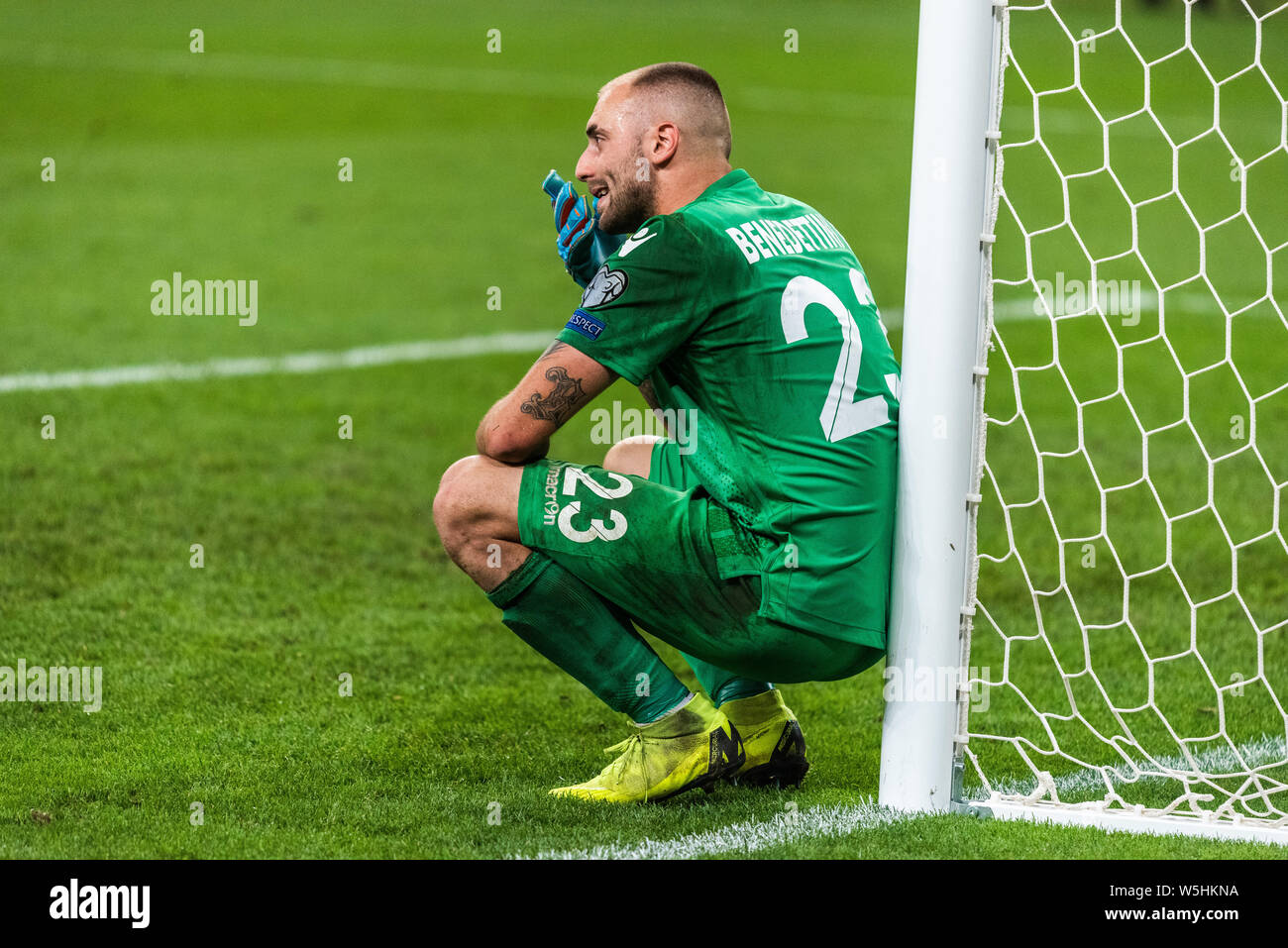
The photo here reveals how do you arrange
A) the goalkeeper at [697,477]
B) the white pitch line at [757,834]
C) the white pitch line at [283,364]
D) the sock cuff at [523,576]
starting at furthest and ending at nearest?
1. the white pitch line at [283,364]
2. the sock cuff at [523,576]
3. the goalkeeper at [697,477]
4. the white pitch line at [757,834]

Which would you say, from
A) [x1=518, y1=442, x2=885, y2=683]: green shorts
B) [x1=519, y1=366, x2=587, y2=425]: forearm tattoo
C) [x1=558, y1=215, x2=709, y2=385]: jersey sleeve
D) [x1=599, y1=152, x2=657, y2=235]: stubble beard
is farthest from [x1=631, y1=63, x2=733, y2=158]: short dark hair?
[x1=518, y1=442, x2=885, y2=683]: green shorts

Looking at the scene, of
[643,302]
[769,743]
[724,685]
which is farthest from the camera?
[724,685]

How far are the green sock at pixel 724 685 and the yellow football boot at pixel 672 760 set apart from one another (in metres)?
0.17

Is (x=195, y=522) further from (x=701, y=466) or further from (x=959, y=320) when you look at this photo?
(x=959, y=320)

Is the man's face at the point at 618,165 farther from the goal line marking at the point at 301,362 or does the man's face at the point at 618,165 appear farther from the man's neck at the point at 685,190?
the goal line marking at the point at 301,362

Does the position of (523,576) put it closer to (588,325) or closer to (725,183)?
(588,325)

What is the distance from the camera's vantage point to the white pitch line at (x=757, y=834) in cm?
326

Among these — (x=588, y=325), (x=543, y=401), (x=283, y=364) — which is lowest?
(x=543, y=401)

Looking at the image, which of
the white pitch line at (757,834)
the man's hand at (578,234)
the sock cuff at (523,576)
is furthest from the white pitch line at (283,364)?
the white pitch line at (757,834)

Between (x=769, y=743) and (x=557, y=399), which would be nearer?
(x=557, y=399)

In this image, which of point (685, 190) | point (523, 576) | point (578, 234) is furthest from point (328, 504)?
point (685, 190)

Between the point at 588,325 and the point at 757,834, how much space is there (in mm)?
1141

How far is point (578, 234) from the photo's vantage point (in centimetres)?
379

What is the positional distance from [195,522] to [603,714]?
214 centimetres
